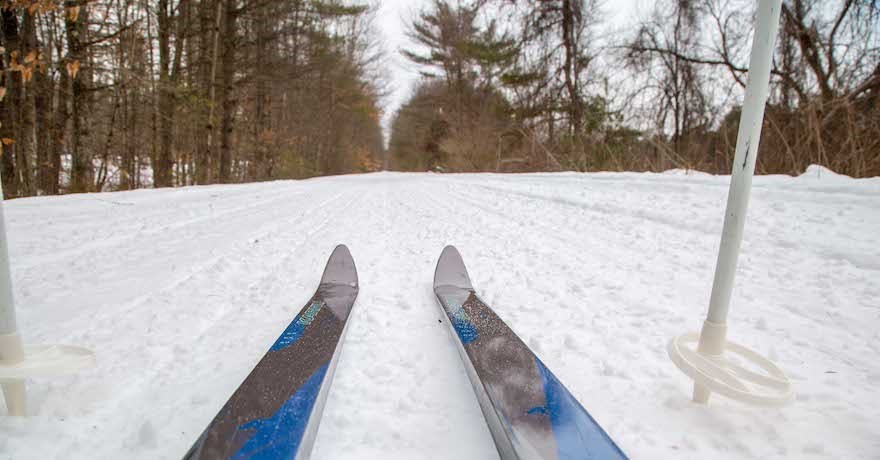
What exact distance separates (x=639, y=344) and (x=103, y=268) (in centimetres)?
259

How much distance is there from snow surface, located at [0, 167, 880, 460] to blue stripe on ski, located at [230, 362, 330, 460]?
0.30 feet

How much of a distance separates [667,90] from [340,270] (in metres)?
8.92

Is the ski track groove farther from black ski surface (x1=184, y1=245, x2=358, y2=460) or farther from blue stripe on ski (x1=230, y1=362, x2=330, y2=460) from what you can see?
blue stripe on ski (x1=230, y1=362, x2=330, y2=460)

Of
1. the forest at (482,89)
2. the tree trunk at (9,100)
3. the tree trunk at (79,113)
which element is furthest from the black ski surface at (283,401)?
the tree trunk at (79,113)

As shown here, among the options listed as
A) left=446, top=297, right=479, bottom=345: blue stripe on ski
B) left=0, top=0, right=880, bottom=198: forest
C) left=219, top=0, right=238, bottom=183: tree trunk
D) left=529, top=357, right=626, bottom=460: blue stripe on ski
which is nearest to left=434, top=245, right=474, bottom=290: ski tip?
left=446, top=297, right=479, bottom=345: blue stripe on ski

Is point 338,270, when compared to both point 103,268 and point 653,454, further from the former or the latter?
point 653,454

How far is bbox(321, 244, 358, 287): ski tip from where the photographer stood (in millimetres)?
1869

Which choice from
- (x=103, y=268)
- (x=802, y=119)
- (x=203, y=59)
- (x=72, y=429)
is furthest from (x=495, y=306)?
(x=203, y=59)

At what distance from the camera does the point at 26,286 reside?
177 centimetres

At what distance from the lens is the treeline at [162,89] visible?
580 centimetres

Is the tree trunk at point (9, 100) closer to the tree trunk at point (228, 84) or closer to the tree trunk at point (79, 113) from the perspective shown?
the tree trunk at point (79, 113)

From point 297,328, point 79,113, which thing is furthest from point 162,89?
point 297,328

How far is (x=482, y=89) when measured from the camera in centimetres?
1866

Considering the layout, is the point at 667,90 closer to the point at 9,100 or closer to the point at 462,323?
the point at 462,323
